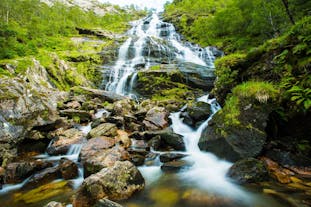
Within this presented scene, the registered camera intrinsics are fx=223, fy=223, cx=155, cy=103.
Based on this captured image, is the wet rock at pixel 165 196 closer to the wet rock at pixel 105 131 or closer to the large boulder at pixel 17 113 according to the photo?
the wet rock at pixel 105 131

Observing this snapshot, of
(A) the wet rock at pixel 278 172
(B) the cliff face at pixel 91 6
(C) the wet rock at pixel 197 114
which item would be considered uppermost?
(B) the cliff face at pixel 91 6

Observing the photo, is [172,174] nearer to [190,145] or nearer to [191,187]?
[191,187]

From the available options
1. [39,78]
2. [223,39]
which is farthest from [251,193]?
[223,39]

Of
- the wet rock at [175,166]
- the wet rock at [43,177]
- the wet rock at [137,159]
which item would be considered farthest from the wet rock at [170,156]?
the wet rock at [43,177]

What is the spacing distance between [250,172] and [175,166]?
231 centimetres

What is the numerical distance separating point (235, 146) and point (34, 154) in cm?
757

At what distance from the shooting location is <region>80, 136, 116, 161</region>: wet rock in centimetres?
766

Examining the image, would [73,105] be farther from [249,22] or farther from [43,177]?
[249,22]

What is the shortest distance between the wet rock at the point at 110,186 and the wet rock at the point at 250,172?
2.54 m

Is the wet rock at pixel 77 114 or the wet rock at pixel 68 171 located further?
the wet rock at pixel 77 114

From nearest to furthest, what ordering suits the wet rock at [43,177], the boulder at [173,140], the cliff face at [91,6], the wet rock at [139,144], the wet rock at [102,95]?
1. the wet rock at [43,177]
2. the boulder at [173,140]
3. the wet rock at [139,144]
4. the wet rock at [102,95]
5. the cliff face at [91,6]

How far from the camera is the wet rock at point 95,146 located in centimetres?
766

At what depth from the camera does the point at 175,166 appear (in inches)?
278

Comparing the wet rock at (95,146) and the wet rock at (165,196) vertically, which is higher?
the wet rock at (95,146)
